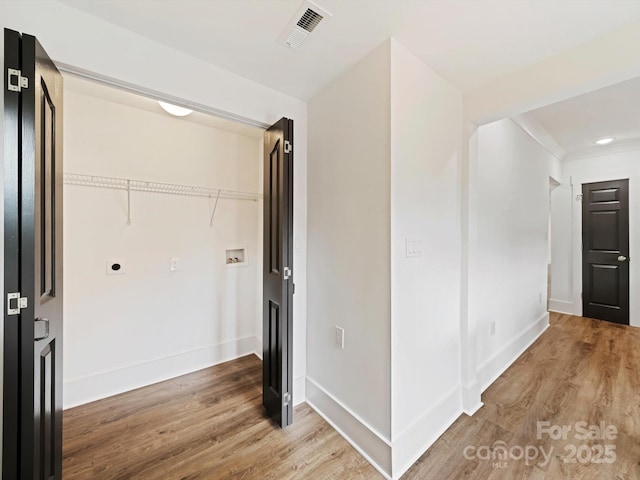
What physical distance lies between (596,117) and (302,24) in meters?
3.40

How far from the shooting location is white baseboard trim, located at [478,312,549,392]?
→ 7.81 feet

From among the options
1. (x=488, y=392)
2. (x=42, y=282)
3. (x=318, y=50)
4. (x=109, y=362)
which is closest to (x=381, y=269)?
(x=318, y=50)

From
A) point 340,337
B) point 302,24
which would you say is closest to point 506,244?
point 340,337

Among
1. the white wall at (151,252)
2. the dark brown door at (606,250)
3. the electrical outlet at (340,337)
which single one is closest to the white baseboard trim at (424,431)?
the electrical outlet at (340,337)

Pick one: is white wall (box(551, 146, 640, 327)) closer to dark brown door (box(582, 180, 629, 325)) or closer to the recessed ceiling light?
dark brown door (box(582, 180, 629, 325))

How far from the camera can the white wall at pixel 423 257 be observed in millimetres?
1554

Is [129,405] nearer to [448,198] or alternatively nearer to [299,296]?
[299,296]

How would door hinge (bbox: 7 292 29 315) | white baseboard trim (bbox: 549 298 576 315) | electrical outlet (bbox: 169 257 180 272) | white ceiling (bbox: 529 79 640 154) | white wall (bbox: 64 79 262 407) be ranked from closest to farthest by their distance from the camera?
door hinge (bbox: 7 292 29 315) → white wall (bbox: 64 79 262 407) → white ceiling (bbox: 529 79 640 154) → electrical outlet (bbox: 169 257 180 272) → white baseboard trim (bbox: 549 298 576 315)

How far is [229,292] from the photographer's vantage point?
2934 millimetres

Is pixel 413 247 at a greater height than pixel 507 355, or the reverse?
pixel 413 247

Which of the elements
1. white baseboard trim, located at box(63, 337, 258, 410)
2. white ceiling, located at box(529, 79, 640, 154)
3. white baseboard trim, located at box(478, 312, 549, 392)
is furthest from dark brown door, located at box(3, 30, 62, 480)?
white ceiling, located at box(529, 79, 640, 154)

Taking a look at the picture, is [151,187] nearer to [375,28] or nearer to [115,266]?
[115,266]

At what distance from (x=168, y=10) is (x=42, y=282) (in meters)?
1.40

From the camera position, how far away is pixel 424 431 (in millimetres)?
1720
